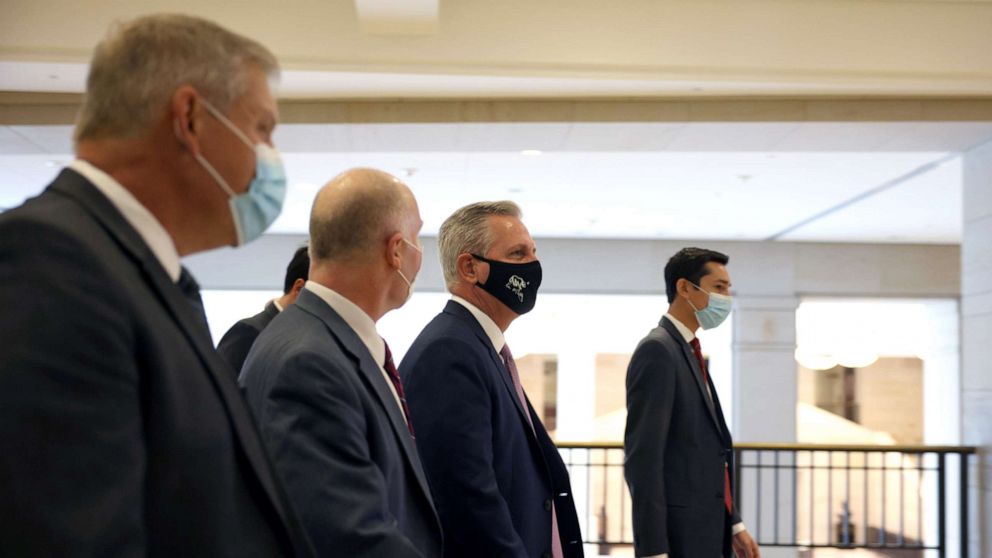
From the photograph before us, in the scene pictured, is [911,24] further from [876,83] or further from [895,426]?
[895,426]

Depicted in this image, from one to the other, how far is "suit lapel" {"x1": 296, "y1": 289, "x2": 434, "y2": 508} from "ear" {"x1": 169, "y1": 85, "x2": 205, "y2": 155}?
0.75 m

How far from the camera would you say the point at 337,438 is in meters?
1.78

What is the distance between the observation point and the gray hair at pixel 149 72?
1.26 meters

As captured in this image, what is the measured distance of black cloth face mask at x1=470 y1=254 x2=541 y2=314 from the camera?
9.65ft

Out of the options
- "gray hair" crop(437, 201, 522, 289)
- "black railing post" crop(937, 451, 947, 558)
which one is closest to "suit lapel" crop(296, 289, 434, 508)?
"gray hair" crop(437, 201, 522, 289)

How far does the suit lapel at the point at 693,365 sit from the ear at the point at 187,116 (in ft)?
9.78

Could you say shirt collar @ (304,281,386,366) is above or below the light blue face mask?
below

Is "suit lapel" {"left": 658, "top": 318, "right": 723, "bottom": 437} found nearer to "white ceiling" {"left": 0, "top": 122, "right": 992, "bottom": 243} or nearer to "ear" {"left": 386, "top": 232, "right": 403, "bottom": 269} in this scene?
"ear" {"left": 386, "top": 232, "right": 403, "bottom": 269}

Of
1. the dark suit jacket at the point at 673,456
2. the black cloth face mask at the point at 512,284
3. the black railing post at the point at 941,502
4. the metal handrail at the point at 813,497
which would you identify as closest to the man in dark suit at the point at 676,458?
the dark suit jacket at the point at 673,456

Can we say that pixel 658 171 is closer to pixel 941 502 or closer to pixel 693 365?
pixel 941 502

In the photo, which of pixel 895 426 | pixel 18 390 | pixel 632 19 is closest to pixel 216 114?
pixel 18 390

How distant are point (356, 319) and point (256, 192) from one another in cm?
75

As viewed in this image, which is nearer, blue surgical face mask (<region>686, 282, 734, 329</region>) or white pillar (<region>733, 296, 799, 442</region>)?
blue surgical face mask (<region>686, 282, 734, 329</region>)

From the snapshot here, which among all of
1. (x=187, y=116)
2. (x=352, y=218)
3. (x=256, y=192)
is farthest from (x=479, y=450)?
(x=187, y=116)
